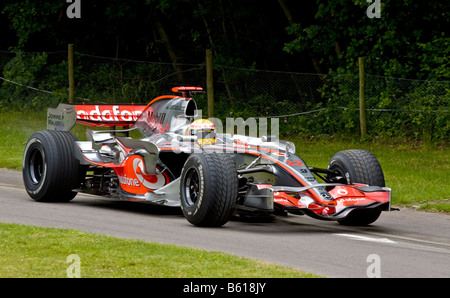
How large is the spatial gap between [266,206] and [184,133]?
97.6 inches

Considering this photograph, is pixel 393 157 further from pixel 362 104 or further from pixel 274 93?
pixel 274 93

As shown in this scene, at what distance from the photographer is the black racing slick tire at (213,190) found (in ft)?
33.8

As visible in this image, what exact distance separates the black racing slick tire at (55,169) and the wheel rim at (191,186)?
7.96 ft

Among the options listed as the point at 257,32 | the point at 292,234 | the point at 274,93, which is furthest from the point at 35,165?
the point at 257,32

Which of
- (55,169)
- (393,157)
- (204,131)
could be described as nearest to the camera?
(204,131)

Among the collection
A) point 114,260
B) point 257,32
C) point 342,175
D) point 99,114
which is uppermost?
point 257,32

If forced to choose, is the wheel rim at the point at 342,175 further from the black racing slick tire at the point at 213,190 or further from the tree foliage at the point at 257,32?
the tree foliage at the point at 257,32

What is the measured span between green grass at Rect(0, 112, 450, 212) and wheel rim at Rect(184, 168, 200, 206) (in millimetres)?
3775

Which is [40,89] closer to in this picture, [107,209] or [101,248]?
[107,209]

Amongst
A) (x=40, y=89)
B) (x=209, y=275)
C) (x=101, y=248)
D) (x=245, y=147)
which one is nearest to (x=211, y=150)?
(x=245, y=147)

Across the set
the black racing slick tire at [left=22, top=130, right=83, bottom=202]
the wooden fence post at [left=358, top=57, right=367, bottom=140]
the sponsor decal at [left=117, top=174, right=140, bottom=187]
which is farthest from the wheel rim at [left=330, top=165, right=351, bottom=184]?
the wooden fence post at [left=358, top=57, right=367, bottom=140]

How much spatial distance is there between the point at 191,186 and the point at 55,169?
8.29 ft

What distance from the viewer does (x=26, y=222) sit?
10953mm

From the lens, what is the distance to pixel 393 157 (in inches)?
738
